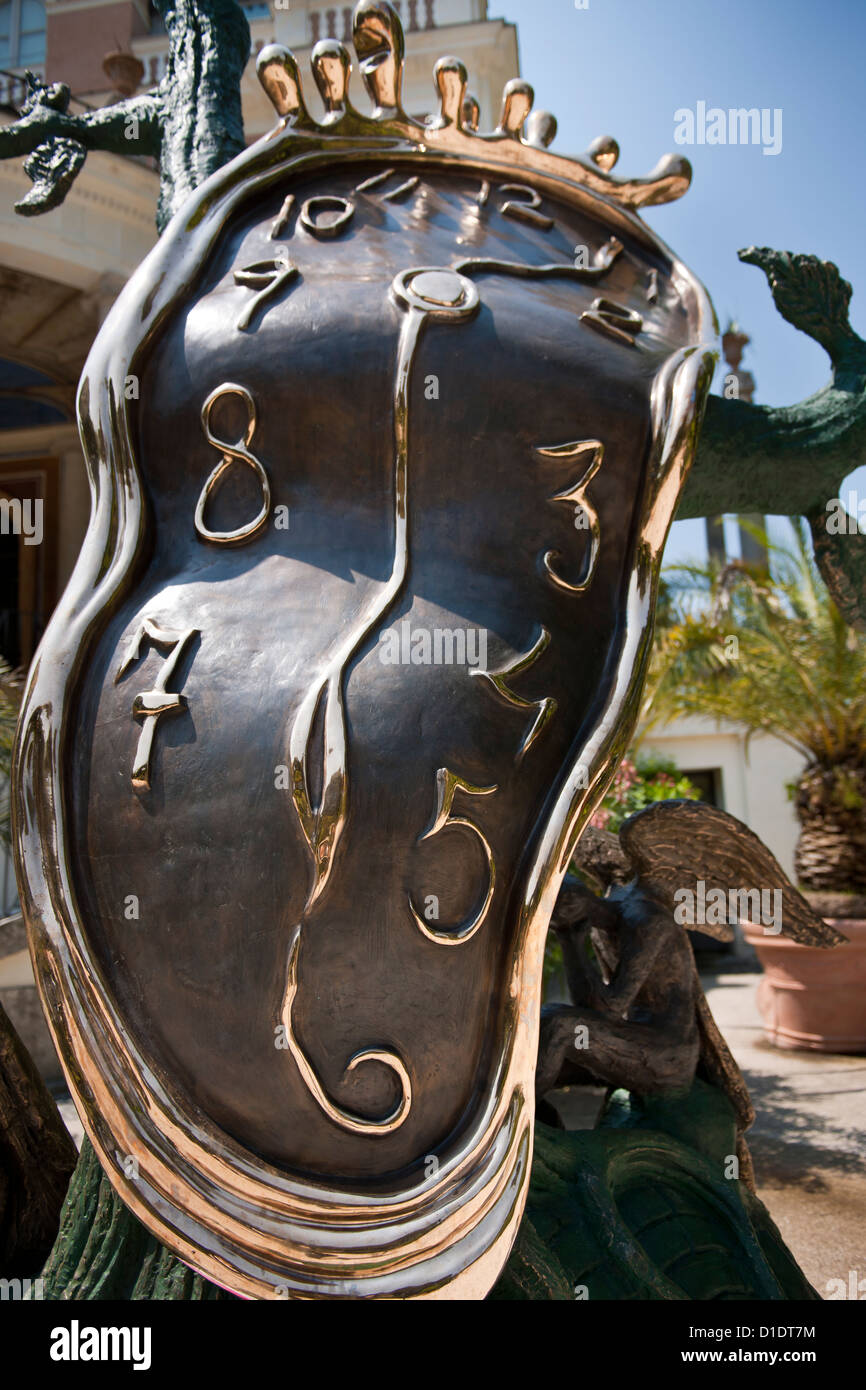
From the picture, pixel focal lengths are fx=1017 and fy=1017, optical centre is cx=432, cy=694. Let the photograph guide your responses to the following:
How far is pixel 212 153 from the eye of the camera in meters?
2.15

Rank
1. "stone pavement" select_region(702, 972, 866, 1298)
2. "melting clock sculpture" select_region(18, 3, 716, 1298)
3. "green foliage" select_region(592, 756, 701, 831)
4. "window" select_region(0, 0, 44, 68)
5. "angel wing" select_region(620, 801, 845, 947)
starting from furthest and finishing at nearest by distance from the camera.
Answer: "window" select_region(0, 0, 44, 68)
"green foliage" select_region(592, 756, 701, 831)
"stone pavement" select_region(702, 972, 866, 1298)
"angel wing" select_region(620, 801, 845, 947)
"melting clock sculpture" select_region(18, 3, 716, 1298)

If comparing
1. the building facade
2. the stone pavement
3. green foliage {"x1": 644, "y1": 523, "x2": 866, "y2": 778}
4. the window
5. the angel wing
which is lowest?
the stone pavement

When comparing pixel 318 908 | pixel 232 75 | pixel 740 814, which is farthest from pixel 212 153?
pixel 740 814

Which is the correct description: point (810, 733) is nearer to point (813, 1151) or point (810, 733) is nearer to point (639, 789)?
point (639, 789)

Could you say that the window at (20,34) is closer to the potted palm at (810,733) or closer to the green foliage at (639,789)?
the potted palm at (810,733)

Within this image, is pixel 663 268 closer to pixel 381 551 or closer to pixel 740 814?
pixel 381 551

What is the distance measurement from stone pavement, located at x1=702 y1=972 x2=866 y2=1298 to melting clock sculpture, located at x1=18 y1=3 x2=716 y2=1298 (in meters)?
2.41

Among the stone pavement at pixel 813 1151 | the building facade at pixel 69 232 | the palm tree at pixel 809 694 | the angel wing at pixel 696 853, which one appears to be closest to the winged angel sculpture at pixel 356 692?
the angel wing at pixel 696 853

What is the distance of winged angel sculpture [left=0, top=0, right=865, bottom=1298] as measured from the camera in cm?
109

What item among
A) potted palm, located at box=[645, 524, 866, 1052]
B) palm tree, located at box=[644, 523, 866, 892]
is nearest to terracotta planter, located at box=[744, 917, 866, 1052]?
potted palm, located at box=[645, 524, 866, 1052]

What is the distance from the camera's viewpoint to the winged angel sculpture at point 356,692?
109 centimetres

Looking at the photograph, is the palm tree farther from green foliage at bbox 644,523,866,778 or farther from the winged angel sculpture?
the winged angel sculpture

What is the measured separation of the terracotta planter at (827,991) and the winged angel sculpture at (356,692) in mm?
5264

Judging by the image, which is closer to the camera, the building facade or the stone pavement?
the stone pavement
